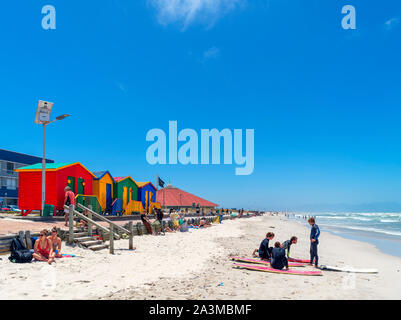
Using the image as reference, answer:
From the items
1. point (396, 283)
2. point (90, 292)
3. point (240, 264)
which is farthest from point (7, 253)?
point (396, 283)

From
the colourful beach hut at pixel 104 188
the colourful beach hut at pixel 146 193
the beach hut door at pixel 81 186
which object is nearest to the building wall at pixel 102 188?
the colourful beach hut at pixel 104 188

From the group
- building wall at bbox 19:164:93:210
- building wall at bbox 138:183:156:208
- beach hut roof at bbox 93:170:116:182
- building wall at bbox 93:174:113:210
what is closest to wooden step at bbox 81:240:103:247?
building wall at bbox 19:164:93:210

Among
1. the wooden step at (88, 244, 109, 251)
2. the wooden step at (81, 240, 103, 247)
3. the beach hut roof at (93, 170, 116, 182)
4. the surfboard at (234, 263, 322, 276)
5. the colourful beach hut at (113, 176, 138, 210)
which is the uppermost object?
the beach hut roof at (93, 170, 116, 182)

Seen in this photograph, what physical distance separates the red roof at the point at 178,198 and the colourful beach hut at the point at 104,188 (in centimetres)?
2315

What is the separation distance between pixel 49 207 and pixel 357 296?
634 inches

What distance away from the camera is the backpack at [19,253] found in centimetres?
862

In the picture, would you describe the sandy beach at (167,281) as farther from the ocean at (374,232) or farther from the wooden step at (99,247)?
the ocean at (374,232)

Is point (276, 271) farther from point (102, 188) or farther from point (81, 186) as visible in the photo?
point (102, 188)

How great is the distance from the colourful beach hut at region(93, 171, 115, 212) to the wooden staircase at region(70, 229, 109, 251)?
11.3m

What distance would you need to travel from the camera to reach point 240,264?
32.1 ft

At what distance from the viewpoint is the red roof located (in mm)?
49219

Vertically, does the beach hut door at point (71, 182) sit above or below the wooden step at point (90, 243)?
above

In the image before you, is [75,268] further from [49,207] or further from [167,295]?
[49,207]

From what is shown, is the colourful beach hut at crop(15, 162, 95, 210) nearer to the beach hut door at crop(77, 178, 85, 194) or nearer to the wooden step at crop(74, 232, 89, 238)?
the beach hut door at crop(77, 178, 85, 194)
